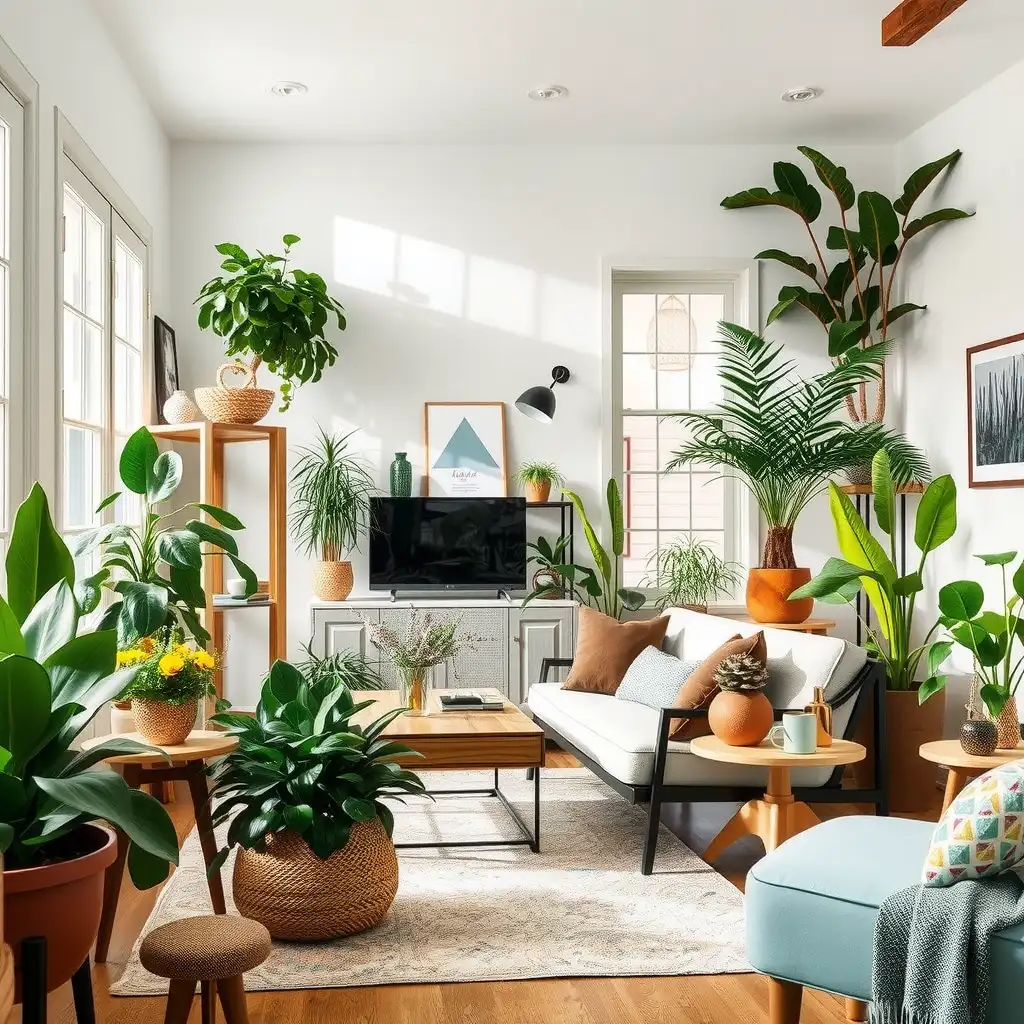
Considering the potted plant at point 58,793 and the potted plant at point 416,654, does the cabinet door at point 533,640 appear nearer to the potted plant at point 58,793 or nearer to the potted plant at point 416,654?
the potted plant at point 416,654

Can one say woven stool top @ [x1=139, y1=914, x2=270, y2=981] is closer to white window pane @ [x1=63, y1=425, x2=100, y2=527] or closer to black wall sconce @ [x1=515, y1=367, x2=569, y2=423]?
white window pane @ [x1=63, y1=425, x2=100, y2=527]

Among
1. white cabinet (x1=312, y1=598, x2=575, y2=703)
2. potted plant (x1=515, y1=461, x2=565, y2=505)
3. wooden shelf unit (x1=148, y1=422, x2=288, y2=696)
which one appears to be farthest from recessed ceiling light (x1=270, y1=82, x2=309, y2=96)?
white cabinet (x1=312, y1=598, x2=575, y2=703)

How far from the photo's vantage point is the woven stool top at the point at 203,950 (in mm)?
2186

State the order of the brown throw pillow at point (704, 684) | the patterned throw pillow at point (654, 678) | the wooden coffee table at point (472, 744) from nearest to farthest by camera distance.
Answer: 1. the wooden coffee table at point (472, 744)
2. the brown throw pillow at point (704, 684)
3. the patterned throw pillow at point (654, 678)

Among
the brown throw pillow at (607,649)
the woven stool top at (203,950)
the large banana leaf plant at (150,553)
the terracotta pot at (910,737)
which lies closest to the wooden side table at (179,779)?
the large banana leaf plant at (150,553)

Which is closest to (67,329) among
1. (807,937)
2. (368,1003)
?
(368,1003)

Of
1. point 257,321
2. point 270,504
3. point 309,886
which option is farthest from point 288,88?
point 309,886

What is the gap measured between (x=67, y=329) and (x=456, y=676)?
2494 millimetres

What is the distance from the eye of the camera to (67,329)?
417 centimetres

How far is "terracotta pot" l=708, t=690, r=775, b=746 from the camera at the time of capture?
11.6 feet

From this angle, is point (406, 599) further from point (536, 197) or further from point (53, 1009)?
point (53, 1009)

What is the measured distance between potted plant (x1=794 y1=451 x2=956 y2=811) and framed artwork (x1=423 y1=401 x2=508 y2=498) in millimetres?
1973

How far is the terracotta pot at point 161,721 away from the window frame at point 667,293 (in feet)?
11.0

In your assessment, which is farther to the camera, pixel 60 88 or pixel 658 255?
pixel 658 255
